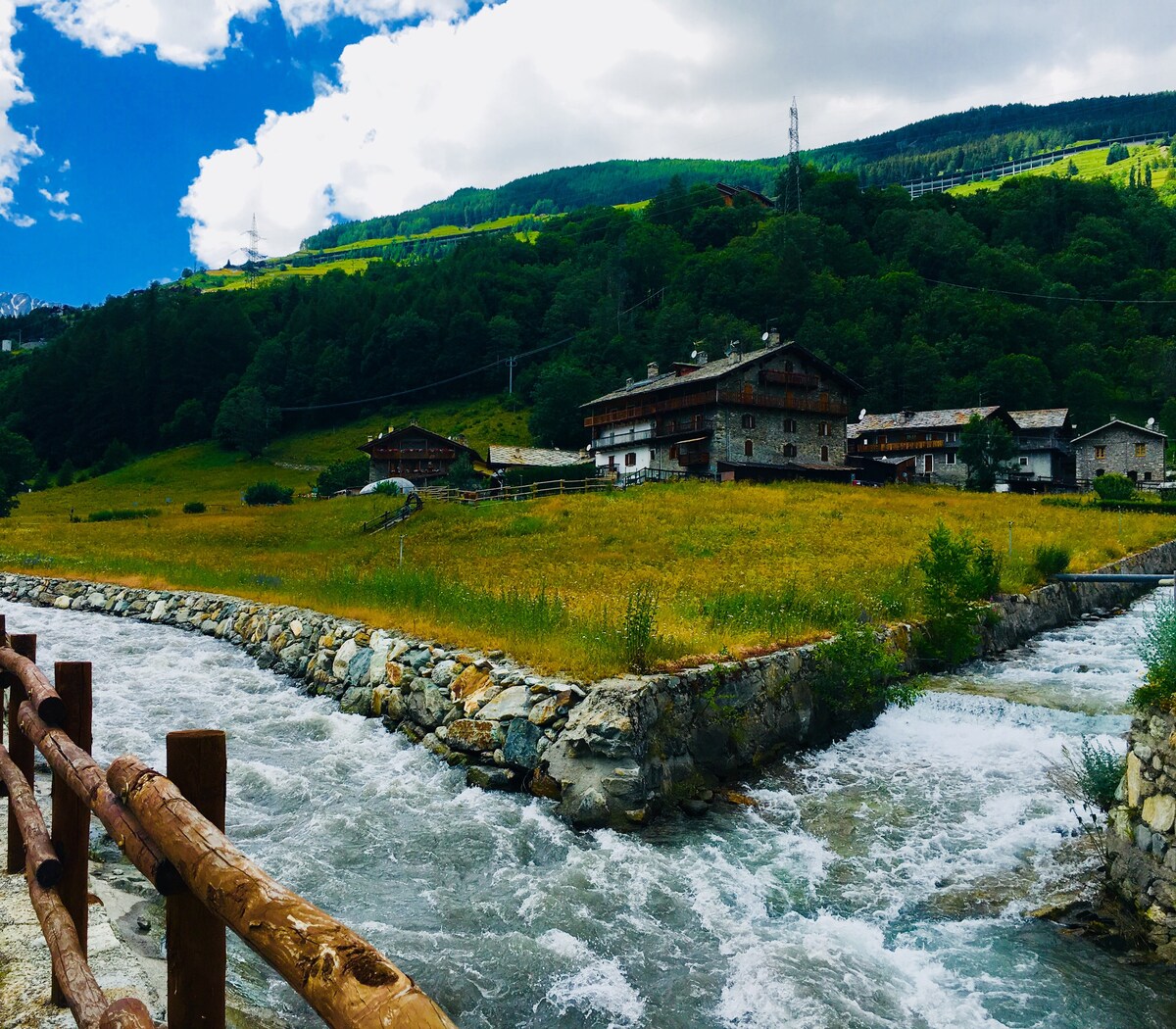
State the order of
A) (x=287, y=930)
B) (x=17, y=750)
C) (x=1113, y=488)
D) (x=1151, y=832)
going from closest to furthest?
(x=287, y=930), (x=17, y=750), (x=1151, y=832), (x=1113, y=488)

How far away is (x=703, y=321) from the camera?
111 metres

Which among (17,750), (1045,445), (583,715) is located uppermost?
(1045,445)

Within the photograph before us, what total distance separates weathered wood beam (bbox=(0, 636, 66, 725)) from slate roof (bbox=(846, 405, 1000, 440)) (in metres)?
84.0

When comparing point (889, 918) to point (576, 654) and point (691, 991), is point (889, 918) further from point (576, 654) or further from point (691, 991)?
point (576, 654)

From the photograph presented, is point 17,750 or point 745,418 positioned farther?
point 745,418

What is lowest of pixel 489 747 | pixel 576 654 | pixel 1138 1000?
pixel 1138 1000

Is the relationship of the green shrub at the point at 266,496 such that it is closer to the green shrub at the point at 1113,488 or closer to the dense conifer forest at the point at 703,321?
the dense conifer forest at the point at 703,321

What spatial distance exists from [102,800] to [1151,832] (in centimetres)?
930

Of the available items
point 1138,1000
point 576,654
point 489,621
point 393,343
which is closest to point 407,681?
point 489,621

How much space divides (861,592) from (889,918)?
13.2m

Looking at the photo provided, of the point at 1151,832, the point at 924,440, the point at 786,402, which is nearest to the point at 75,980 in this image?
the point at 1151,832

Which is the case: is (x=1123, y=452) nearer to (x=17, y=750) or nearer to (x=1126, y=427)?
(x=1126, y=427)

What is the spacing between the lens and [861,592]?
20859 millimetres

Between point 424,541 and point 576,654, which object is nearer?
point 576,654
